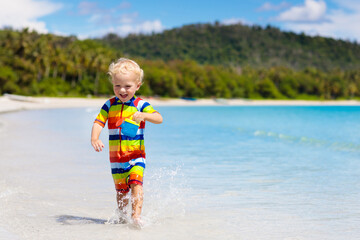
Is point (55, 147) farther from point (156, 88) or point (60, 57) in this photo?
point (156, 88)

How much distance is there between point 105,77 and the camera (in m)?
94.6

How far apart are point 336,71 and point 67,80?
113676 millimetres

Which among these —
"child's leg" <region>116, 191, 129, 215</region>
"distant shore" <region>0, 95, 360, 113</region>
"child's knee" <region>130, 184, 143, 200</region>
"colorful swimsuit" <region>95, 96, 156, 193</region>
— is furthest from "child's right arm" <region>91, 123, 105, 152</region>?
"distant shore" <region>0, 95, 360, 113</region>

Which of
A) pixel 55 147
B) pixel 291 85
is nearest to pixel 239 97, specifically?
pixel 291 85

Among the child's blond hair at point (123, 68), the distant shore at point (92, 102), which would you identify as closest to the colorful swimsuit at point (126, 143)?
the child's blond hair at point (123, 68)

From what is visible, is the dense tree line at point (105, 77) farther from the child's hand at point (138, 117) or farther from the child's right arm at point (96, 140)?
the child's hand at point (138, 117)

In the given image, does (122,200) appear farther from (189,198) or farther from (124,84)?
(189,198)

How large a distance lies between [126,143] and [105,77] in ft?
301

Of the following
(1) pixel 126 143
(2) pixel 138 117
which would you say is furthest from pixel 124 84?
(1) pixel 126 143

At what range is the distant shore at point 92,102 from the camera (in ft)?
169

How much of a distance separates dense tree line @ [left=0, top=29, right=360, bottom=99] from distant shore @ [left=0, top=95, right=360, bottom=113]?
182 inches

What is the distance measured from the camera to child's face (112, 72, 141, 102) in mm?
4379

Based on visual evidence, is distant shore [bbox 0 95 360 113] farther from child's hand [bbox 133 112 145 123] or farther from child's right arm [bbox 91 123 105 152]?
child's hand [bbox 133 112 145 123]

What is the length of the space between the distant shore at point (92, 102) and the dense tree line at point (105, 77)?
461 centimetres
